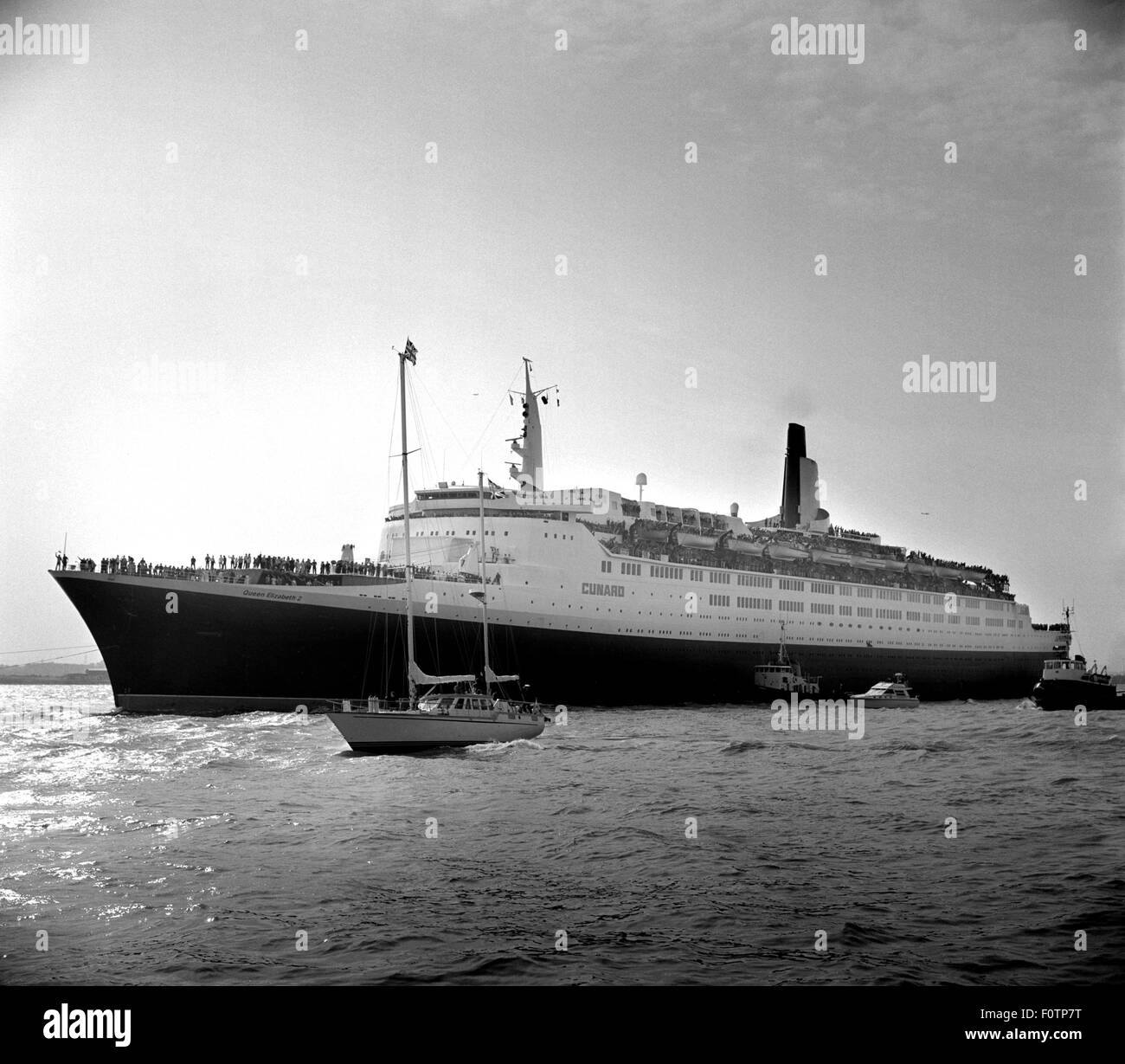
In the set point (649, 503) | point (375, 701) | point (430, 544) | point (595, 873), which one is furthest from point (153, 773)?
point (649, 503)

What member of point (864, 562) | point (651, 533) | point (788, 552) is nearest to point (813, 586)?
point (788, 552)

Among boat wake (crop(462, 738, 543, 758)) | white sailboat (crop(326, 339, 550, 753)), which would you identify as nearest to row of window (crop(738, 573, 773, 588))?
white sailboat (crop(326, 339, 550, 753))

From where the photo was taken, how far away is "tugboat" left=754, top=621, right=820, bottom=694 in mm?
52125

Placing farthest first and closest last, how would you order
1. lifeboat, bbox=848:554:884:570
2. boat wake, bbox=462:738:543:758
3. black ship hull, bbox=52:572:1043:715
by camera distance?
lifeboat, bbox=848:554:884:570
black ship hull, bbox=52:572:1043:715
boat wake, bbox=462:738:543:758

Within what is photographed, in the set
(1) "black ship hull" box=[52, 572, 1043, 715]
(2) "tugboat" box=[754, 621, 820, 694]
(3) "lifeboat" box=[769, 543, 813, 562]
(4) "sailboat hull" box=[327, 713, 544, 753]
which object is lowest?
(2) "tugboat" box=[754, 621, 820, 694]

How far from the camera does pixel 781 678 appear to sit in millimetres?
52375

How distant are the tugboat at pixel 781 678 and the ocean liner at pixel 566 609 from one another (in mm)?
802

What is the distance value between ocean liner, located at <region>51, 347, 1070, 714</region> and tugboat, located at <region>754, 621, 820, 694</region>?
802 millimetres

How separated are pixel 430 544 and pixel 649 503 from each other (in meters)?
12.9

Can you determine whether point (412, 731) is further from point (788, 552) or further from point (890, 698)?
point (788, 552)

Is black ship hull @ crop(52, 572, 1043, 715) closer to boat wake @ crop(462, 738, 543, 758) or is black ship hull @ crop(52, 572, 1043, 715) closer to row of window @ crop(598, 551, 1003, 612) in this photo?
row of window @ crop(598, 551, 1003, 612)

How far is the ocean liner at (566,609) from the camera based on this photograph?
1401 inches
